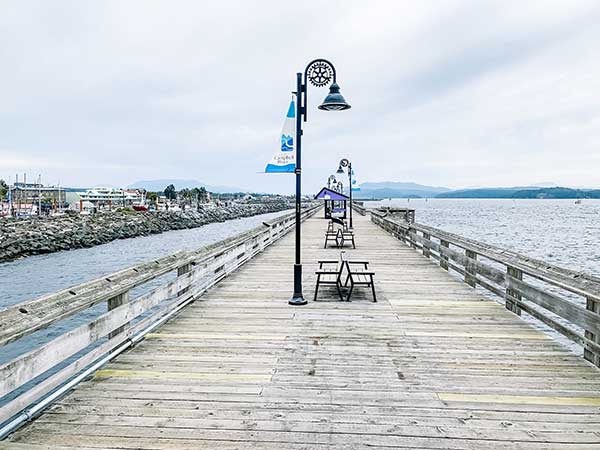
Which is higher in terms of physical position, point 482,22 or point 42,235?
point 482,22

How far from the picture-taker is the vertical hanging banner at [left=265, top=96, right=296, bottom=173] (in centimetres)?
662

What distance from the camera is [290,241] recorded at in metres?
16.1

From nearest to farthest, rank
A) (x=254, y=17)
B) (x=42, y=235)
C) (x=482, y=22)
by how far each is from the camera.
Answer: (x=482, y=22) → (x=254, y=17) → (x=42, y=235)

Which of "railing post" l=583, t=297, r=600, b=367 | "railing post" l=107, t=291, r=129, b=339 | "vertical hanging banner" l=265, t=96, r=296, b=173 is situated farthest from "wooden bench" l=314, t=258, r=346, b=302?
"railing post" l=583, t=297, r=600, b=367

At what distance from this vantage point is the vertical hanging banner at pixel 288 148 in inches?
261

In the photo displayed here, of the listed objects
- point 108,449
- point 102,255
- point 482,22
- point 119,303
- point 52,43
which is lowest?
point 102,255

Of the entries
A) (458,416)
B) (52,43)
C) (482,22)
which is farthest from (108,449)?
(52,43)

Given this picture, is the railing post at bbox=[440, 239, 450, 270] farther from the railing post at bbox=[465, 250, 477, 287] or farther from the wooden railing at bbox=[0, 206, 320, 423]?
the wooden railing at bbox=[0, 206, 320, 423]

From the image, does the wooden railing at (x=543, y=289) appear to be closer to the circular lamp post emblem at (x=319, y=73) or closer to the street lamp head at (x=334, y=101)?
the street lamp head at (x=334, y=101)

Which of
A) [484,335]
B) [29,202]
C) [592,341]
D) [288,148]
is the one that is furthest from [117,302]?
[29,202]

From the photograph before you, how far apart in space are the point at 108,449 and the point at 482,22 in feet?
50.0

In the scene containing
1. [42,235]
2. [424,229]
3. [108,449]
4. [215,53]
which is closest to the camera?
[108,449]

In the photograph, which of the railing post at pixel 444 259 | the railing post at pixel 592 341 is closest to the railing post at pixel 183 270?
the railing post at pixel 592 341

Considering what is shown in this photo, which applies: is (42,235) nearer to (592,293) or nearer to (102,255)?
(102,255)
